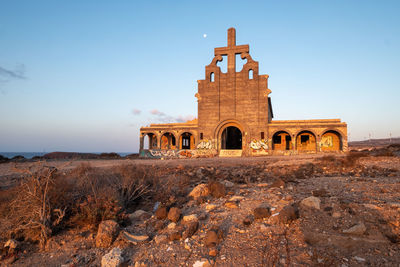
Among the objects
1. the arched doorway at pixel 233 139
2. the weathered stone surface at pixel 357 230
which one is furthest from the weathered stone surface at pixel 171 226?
the arched doorway at pixel 233 139

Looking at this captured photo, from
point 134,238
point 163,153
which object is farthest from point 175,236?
point 163,153

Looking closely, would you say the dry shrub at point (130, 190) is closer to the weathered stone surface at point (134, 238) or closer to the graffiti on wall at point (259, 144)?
the weathered stone surface at point (134, 238)

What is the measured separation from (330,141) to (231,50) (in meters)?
16.1

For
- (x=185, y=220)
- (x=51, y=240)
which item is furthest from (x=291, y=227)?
(x=51, y=240)

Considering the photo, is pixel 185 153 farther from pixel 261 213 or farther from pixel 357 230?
pixel 357 230

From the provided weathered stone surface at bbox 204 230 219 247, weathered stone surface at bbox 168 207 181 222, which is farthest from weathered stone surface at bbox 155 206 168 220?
weathered stone surface at bbox 204 230 219 247

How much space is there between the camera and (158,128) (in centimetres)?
2889

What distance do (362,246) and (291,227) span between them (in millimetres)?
997

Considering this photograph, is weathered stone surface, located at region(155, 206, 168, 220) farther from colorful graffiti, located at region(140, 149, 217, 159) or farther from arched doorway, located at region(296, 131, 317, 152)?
arched doorway, located at region(296, 131, 317, 152)

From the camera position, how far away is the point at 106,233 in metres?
4.03

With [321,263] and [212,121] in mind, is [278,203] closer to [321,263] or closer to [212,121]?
[321,263]

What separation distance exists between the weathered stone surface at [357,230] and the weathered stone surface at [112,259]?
3565 millimetres

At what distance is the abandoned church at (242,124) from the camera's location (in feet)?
81.0

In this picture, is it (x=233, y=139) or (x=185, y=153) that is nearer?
(x=185, y=153)
